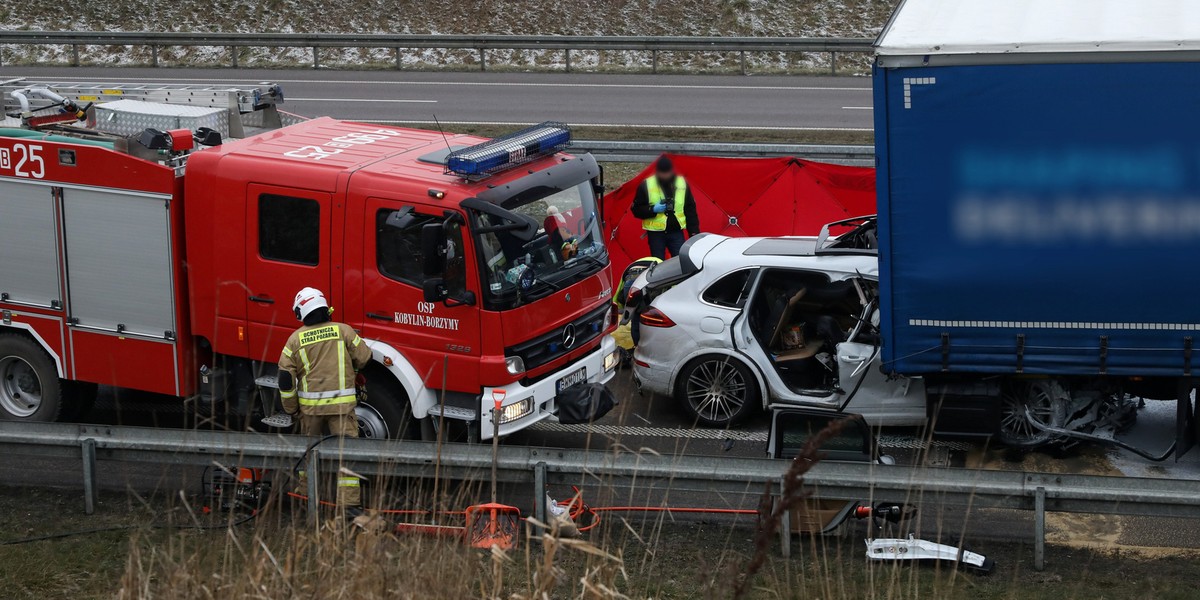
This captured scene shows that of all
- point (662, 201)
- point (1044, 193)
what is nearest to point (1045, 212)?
point (1044, 193)

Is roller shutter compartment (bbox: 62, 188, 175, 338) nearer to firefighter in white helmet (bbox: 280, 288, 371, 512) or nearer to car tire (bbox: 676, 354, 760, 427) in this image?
firefighter in white helmet (bbox: 280, 288, 371, 512)

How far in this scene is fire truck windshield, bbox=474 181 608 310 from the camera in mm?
8641

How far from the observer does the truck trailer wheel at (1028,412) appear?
9.18 meters

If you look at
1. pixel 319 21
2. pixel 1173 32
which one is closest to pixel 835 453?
pixel 1173 32

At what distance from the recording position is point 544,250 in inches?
358

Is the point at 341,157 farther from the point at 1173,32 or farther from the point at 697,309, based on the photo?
the point at 1173,32

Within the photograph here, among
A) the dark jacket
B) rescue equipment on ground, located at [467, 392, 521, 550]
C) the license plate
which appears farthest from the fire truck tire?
the dark jacket

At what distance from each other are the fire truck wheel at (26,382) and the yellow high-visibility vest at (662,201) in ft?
19.3

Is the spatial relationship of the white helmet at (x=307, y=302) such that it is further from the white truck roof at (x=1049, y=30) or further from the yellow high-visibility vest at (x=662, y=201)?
the yellow high-visibility vest at (x=662, y=201)

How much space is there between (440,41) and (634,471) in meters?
21.8

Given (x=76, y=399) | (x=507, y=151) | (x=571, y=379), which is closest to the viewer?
(x=507, y=151)

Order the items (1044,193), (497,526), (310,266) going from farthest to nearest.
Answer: (310,266) → (1044,193) → (497,526)

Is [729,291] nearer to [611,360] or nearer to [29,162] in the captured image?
[611,360]

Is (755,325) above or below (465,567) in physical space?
below
